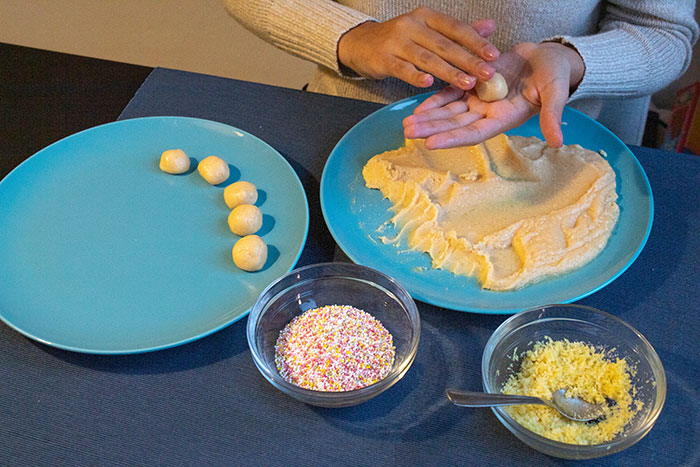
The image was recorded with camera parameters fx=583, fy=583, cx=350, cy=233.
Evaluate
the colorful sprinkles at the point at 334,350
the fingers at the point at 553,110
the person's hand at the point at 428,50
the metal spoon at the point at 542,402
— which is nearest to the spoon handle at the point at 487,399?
the metal spoon at the point at 542,402

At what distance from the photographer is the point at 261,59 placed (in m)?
2.99

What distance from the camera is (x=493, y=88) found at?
110cm

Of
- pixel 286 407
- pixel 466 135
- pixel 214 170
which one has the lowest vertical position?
pixel 286 407

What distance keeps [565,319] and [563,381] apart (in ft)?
0.34

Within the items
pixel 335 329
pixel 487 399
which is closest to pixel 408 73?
pixel 335 329

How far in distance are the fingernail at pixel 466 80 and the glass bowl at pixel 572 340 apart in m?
0.44

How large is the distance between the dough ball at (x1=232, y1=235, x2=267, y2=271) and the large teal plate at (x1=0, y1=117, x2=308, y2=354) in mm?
16

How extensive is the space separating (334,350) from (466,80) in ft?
1.80

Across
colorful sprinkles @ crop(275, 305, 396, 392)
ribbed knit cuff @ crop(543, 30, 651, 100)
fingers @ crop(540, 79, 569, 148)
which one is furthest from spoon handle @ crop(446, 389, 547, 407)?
ribbed knit cuff @ crop(543, 30, 651, 100)

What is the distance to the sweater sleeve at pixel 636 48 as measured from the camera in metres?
1.20

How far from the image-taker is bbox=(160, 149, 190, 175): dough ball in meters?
1.15

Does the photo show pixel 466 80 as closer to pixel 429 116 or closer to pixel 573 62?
pixel 429 116

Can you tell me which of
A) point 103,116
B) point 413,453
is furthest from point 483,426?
point 103,116

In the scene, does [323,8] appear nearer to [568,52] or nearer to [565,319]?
[568,52]
